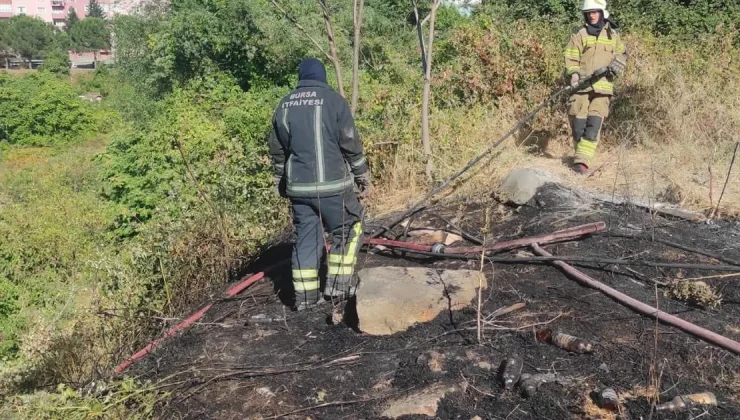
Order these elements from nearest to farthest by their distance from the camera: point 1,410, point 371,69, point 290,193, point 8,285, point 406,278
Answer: point 1,410, point 406,278, point 290,193, point 8,285, point 371,69

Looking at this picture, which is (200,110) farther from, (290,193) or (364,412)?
(364,412)

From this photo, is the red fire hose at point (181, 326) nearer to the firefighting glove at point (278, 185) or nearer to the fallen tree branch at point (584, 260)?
the firefighting glove at point (278, 185)

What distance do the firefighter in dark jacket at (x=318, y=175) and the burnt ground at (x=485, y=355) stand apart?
35 centimetres

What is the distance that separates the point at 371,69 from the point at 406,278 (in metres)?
10.3

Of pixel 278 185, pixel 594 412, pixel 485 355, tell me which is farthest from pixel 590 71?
pixel 594 412

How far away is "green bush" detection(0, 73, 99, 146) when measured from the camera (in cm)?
2798

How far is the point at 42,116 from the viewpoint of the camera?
2870 cm

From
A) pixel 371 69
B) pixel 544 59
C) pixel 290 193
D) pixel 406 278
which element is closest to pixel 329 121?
pixel 290 193

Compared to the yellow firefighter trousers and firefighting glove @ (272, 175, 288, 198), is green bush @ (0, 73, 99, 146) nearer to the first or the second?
the yellow firefighter trousers


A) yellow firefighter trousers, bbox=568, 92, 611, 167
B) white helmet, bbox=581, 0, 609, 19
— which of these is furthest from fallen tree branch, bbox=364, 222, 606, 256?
white helmet, bbox=581, 0, 609, 19

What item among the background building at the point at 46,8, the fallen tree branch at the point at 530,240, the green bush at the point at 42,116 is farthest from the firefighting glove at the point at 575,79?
the background building at the point at 46,8

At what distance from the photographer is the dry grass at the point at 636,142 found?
19.8ft

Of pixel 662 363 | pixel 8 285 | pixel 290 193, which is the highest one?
pixel 290 193

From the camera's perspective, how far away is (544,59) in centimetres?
866
